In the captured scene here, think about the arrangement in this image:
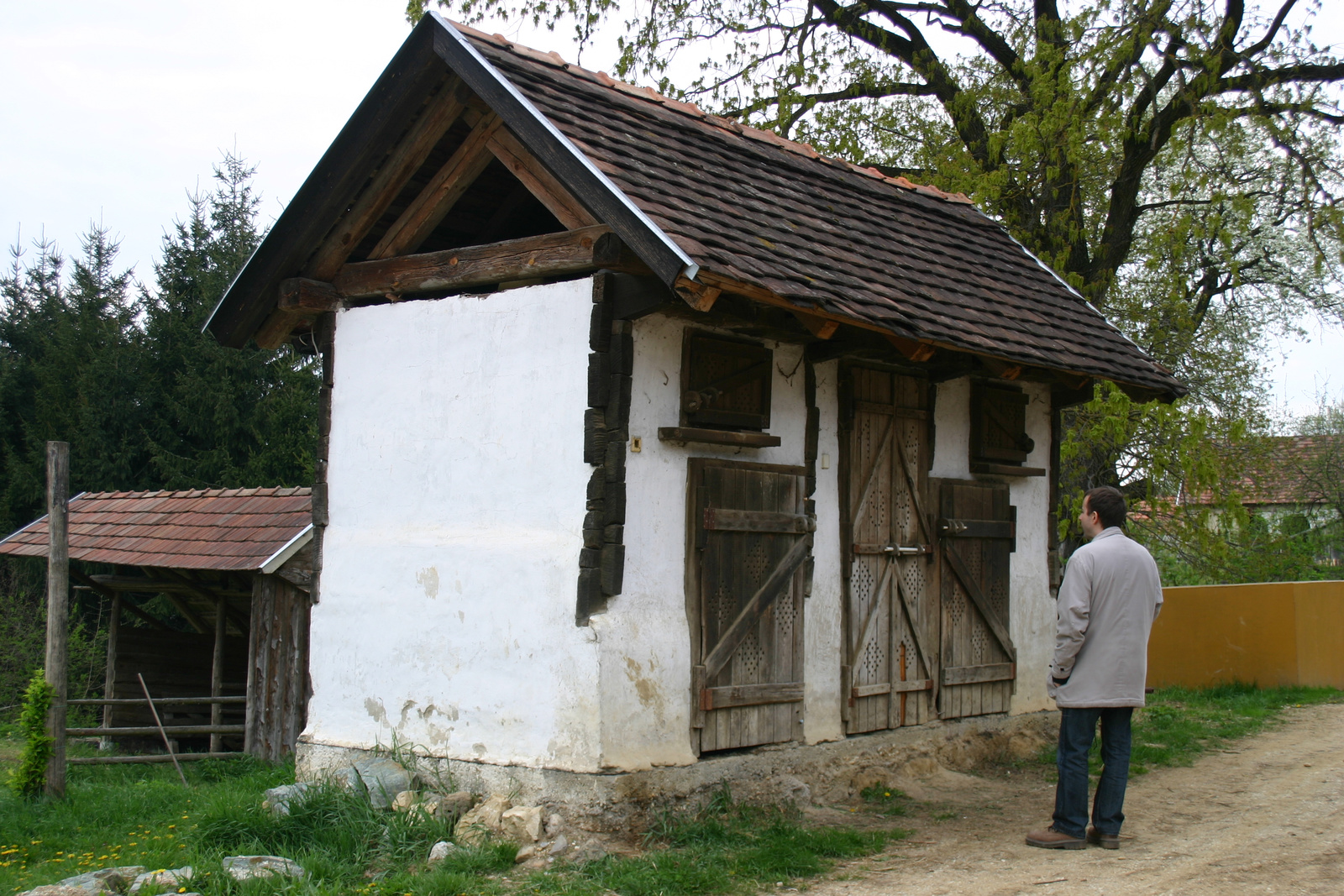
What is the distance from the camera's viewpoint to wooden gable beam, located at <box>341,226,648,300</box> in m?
6.55

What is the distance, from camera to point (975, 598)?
873cm

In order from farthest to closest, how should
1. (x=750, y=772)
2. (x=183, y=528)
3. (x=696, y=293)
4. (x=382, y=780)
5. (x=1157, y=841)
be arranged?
1. (x=183, y=528)
2. (x=750, y=772)
3. (x=382, y=780)
4. (x=1157, y=841)
5. (x=696, y=293)

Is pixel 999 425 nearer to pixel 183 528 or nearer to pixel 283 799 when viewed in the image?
pixel 283 799

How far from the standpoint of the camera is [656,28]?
16.3m

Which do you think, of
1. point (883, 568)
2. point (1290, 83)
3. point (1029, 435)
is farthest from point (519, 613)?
point (1290, 83)

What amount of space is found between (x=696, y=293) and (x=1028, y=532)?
469cm

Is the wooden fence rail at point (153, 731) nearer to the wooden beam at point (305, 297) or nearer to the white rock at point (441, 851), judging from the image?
the wooden beam at point (305, 297)

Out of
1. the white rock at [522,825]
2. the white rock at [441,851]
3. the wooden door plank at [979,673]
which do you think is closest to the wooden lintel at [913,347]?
the wooden door plank at [979,673]

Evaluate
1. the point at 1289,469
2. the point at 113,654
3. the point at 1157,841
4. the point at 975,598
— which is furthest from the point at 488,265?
the point at 1289,469

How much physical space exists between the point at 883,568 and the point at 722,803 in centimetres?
219

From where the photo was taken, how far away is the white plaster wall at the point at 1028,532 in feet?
28.9

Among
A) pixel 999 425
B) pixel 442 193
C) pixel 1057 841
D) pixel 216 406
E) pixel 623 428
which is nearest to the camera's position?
pixel 1057 841

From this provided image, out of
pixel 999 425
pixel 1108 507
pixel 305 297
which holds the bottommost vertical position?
pixel 1108 507

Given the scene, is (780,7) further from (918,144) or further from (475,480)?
(475,480)
